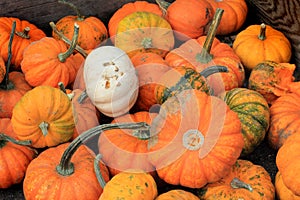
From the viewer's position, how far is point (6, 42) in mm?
3803

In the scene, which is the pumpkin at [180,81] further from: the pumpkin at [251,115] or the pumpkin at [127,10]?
the pumpkin at [127,10]

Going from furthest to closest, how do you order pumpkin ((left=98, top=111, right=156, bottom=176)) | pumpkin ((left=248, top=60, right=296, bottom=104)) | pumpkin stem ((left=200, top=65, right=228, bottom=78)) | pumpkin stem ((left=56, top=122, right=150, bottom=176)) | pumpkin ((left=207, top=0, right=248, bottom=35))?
pumpkin ((left=207, top=0, right=248, bottom=35))
pumpkin ((left=248, top=60, right=296, bottom=104))
pumpkin stem ((left=200, top=65, right=228, bottom=78))
pumpkin ((left=98, top=111, right=156, bottom=176))
pumpkin stem ((left=56, top=122, right=150, bottom=176))

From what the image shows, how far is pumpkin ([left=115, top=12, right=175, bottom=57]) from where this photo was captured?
3.77 m

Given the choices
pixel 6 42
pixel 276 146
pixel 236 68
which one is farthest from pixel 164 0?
pixel 276 146

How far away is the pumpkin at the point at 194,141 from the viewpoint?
288 cm

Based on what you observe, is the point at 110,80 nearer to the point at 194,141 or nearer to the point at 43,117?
the point at 43,117

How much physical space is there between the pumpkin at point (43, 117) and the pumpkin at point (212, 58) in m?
0.90

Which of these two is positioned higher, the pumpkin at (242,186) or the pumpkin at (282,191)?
the pumpkin at (242,186)

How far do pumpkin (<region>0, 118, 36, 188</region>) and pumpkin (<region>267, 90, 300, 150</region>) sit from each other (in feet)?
5.21

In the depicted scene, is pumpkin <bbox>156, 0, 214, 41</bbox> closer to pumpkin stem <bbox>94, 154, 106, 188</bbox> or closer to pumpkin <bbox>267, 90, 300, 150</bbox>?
pumpkin <bbox>267, 90, 300, 150</bbox>

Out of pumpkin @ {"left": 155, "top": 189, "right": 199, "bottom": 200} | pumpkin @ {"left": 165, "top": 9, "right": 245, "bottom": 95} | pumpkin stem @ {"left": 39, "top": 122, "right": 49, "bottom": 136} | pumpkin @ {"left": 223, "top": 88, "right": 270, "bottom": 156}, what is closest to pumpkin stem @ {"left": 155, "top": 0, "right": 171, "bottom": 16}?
pumpkin @ {"left": 165, "top": 9, "right": 245, "bottom": 95}

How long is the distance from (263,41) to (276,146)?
0.94 m

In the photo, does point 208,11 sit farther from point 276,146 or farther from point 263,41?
point 276,146

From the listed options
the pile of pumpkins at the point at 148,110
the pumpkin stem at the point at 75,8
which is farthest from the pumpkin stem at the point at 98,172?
the pumpkin stem at the point at 75,8
